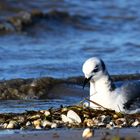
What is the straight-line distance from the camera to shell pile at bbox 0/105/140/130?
22.0ft

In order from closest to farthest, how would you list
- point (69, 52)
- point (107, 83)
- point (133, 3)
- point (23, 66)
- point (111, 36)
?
point (107, 83), point (23, 66), point (69, 52), point (111, 36), point (133, 3)

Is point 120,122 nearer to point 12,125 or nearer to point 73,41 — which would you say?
point 12,125

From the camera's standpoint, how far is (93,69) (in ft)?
24.1

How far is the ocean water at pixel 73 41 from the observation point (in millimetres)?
10859

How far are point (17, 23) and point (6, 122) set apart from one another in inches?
353

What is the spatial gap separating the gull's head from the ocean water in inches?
115

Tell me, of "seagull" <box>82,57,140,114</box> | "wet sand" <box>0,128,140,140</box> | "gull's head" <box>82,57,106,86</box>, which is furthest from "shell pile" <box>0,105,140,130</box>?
"gull's head" <box>82,57,106,86</box>

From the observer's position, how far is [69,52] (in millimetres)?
12055

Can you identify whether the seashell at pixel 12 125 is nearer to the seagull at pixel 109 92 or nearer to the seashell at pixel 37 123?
the seashell at pixel 37 123

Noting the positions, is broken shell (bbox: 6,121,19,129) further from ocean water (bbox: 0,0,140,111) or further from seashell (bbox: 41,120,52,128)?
ocean water (bbox: 0,0,140,111)

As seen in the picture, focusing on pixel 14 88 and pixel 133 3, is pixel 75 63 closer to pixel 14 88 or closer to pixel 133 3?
pixel 14 88

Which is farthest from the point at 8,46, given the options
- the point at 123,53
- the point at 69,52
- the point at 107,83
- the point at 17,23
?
the point at 107,83

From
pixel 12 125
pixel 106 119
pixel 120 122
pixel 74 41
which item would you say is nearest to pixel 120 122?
pixel 120 122

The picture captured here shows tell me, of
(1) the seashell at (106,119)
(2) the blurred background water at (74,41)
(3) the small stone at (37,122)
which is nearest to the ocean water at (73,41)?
(2) the blurred background water at (74,41)
